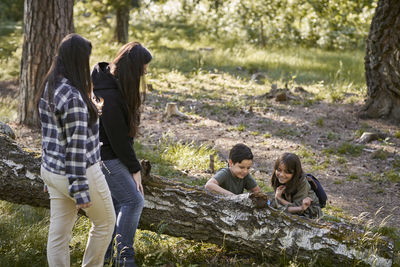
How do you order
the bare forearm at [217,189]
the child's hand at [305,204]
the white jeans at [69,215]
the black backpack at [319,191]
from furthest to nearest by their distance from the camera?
the black backpack at [319,191] → the child's hand at [305,204] → the bare forearm at [217,189] → the white jeans at [69,215]

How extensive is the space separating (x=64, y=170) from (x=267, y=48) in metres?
15.5

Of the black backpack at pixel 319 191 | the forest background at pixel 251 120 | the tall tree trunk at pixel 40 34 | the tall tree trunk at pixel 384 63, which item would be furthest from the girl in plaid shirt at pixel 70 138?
the tall tree trunk at pixel 384 63

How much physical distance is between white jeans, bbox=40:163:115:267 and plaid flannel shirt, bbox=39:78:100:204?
92mm

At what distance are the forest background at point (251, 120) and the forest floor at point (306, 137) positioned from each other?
0.02 m

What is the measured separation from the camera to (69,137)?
274 centimetres

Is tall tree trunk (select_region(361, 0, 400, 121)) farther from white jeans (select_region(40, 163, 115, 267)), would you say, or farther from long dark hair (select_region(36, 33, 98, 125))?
long dark hair (select_region(36, 33, 98, 125))

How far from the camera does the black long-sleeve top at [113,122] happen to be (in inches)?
128

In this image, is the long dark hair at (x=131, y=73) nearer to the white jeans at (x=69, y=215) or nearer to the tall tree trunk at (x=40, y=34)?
the white jeans at (x=69, y=215)

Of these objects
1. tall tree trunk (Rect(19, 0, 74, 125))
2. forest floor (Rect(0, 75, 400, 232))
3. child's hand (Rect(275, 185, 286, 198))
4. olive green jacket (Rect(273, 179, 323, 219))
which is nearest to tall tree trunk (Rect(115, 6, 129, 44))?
forest floor (Rect(0, 75, 400, 232))

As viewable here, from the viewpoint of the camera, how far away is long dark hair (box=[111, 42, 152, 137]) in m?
3.25

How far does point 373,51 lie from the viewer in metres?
9.10

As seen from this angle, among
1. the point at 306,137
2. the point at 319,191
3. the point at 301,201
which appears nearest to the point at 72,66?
the point at 301,201

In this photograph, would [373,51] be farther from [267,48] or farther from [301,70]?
[267,48]

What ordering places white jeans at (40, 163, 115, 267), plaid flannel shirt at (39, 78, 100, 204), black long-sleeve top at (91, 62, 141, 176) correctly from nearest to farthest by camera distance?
1. plaid flannel shirt at (39, 78, 100, 204)
2. white jeans at (40, 163, 115, 267)
3. black long-sleeve top at (91, 62, 141, 176)
